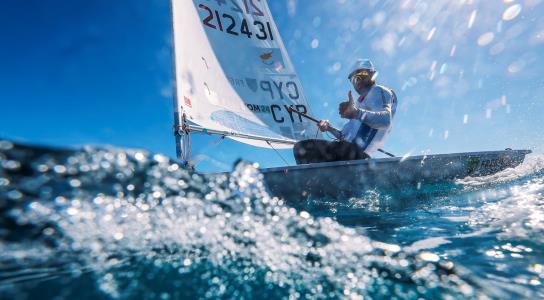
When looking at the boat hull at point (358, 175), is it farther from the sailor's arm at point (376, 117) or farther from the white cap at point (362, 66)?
the white cap at point (362, 66)

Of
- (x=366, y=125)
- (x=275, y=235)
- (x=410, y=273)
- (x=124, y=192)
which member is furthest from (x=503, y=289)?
(x=366, y=125)

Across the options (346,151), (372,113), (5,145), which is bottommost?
(5,145)

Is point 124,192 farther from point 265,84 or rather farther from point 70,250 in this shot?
point 265,84

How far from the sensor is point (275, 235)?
4.42 ft

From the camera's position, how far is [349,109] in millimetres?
3639

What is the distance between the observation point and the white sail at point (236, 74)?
5098mm

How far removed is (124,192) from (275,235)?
0.68 meters

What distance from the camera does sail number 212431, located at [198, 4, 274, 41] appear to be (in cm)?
602

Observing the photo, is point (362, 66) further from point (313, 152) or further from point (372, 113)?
point (313, 152)

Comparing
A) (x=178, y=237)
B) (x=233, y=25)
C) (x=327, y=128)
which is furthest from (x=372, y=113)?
(x=233, y=25)

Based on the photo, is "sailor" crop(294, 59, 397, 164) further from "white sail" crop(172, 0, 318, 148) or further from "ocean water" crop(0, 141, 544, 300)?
"ocean water" crop(0, 141, 544, 300)

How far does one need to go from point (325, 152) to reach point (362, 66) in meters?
1.46

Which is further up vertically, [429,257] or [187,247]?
[187,247]

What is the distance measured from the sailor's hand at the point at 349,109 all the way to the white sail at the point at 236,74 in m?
2.15
